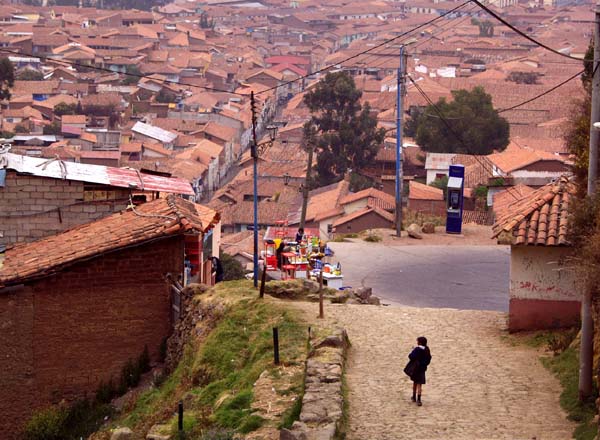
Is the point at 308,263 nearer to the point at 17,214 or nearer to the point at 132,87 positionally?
the point at 17,214

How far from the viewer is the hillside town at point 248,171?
13539 millimetres

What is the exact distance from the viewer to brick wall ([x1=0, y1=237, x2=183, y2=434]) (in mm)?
13492

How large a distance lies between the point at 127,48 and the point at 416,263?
286 feet

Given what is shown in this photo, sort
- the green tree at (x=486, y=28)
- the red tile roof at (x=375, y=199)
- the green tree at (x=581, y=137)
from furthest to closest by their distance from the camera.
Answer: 1. the green tree at (x=486, y=28)
2. the red tile roof at (x=375, y=199)
3. the green tree at (x=581, y=137)

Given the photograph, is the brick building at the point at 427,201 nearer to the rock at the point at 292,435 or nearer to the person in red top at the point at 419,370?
the person in red top at the point at 419,370

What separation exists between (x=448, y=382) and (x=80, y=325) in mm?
4590

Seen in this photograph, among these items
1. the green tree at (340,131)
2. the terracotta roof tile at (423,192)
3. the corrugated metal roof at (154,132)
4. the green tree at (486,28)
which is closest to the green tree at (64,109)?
the corrugated metal roof at (154,132)

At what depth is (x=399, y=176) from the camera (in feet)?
87.5

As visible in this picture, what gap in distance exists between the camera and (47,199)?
1544cm

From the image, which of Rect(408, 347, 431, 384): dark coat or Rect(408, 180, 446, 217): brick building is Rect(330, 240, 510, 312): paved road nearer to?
Rect(408, 347, 431, 384): dark coat

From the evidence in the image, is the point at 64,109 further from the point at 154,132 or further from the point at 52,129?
the point at 154,132

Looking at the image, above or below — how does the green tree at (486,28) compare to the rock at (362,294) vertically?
below

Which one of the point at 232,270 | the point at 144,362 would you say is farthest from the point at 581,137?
the point at 232,270

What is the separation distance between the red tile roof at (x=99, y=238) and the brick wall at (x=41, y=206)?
19 cm
